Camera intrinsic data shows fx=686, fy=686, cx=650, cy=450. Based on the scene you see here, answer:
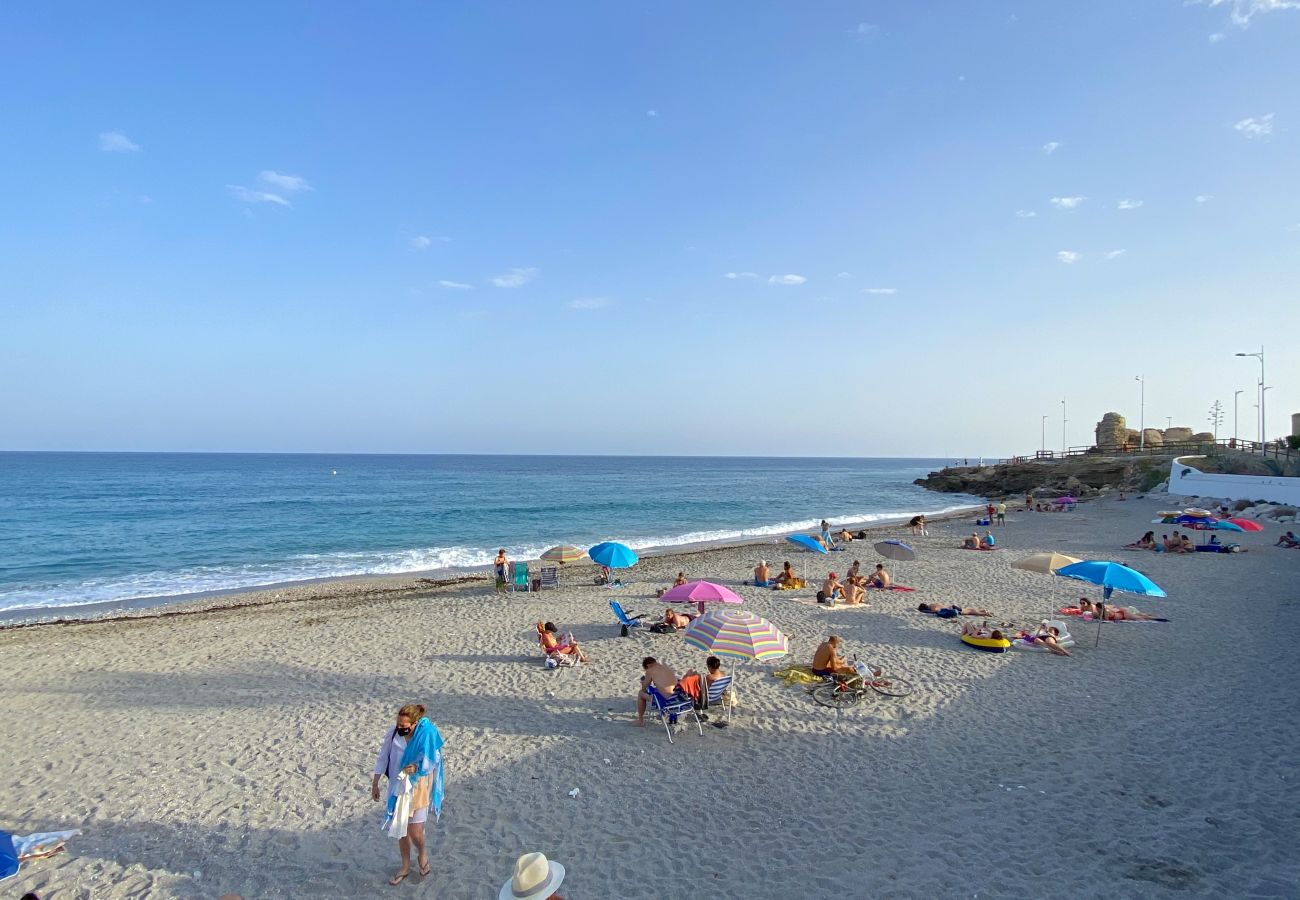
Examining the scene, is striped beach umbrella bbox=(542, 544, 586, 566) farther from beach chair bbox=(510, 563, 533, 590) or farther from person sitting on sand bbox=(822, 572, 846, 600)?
person sitting on sand bbox=(822, 572, 846, 600)

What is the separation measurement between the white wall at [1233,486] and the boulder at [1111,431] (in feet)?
102

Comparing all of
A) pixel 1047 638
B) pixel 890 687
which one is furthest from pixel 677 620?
pixel 1047 638

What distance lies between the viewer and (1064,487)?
1980 inches

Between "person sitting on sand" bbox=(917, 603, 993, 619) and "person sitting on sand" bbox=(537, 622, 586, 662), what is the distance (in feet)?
24.2

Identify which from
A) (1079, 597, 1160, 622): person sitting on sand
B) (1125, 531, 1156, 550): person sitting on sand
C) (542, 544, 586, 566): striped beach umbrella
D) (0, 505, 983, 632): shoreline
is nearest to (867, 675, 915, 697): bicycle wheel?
(1079, 597, 1160, 622): person sitting on sand

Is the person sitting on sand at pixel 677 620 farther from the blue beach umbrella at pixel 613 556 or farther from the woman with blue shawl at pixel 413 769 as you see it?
the woman with blue shawl at pixel 413 769

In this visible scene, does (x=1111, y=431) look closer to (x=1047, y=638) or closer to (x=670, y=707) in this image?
(x=1047, y=638)

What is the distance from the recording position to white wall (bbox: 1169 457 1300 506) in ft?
93.8

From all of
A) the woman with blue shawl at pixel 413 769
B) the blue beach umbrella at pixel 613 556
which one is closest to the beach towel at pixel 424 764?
the woman with blue shawl at pixel 413 769

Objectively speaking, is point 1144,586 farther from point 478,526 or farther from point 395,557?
point 478,526

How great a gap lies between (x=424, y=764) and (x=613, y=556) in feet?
35.1

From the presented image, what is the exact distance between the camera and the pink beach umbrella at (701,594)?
39.2 feet

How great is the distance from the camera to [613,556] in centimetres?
1573

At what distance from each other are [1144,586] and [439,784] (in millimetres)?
11066
